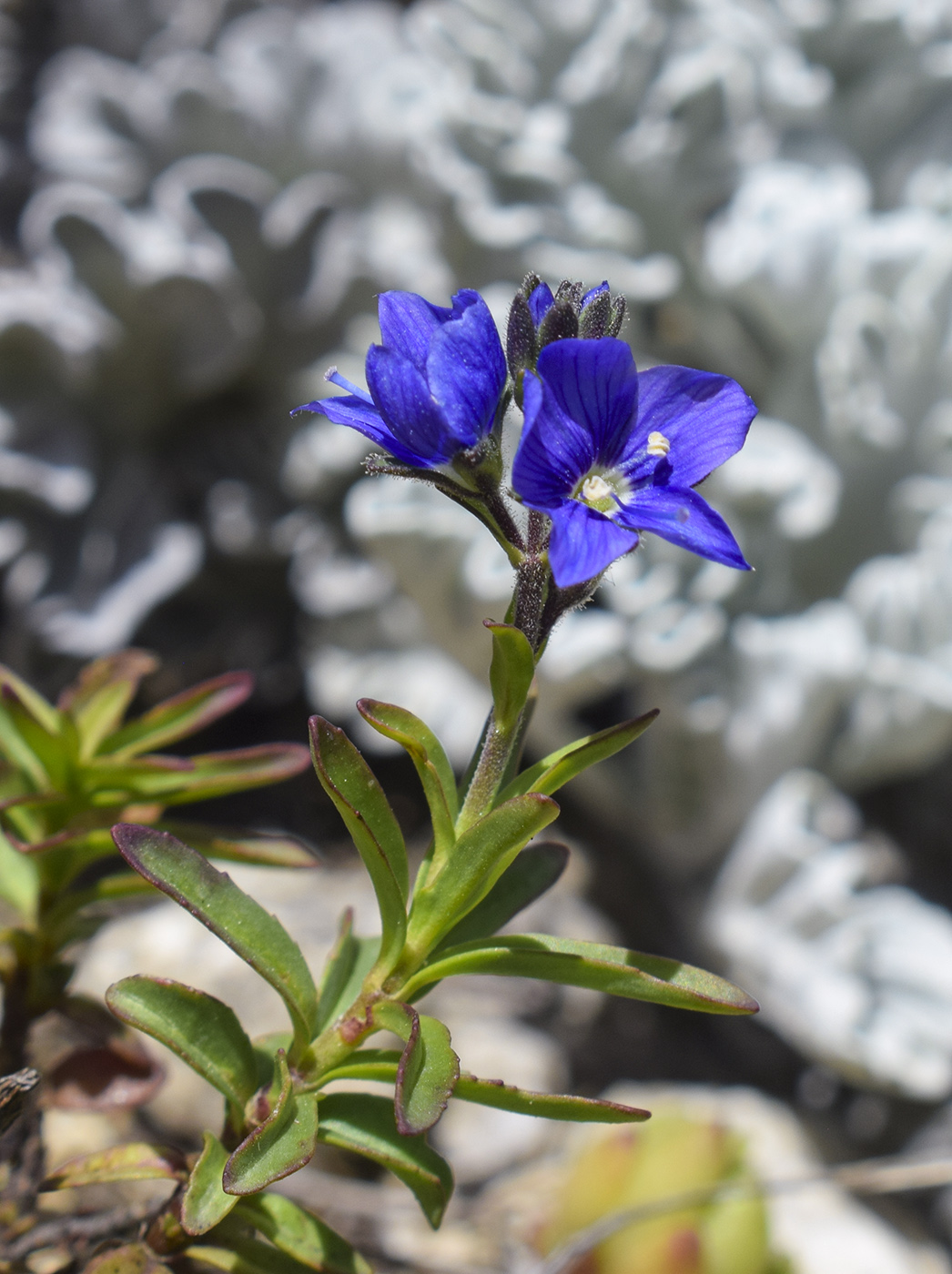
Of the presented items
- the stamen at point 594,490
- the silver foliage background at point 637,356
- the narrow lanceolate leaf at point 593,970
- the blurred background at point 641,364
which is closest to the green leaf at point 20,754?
the narrow lanceolate leaf at point 593,970

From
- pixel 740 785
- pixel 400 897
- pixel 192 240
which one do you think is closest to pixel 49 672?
pixel 192 240

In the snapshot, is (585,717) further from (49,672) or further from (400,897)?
(400,897)

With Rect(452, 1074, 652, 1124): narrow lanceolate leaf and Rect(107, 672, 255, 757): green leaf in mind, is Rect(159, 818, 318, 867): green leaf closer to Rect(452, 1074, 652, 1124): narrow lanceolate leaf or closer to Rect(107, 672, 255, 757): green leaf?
Rect(107, 672, 255, 757): green leaf

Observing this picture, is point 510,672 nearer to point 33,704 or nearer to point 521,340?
point 521,340

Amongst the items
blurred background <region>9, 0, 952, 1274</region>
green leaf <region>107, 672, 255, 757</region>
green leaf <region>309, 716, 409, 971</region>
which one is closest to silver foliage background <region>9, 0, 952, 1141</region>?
blurred background <region>9, 0, 952, 1274</region>

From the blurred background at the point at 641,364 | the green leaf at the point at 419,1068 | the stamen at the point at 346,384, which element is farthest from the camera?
the blurred background at the point at 641,364

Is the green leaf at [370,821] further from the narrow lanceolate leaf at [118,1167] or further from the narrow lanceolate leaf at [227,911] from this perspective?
the narrow lanceolate leaf at [118,1167]

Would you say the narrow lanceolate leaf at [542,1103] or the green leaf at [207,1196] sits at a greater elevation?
the narrow lanceolate leaf at [542,1103]
